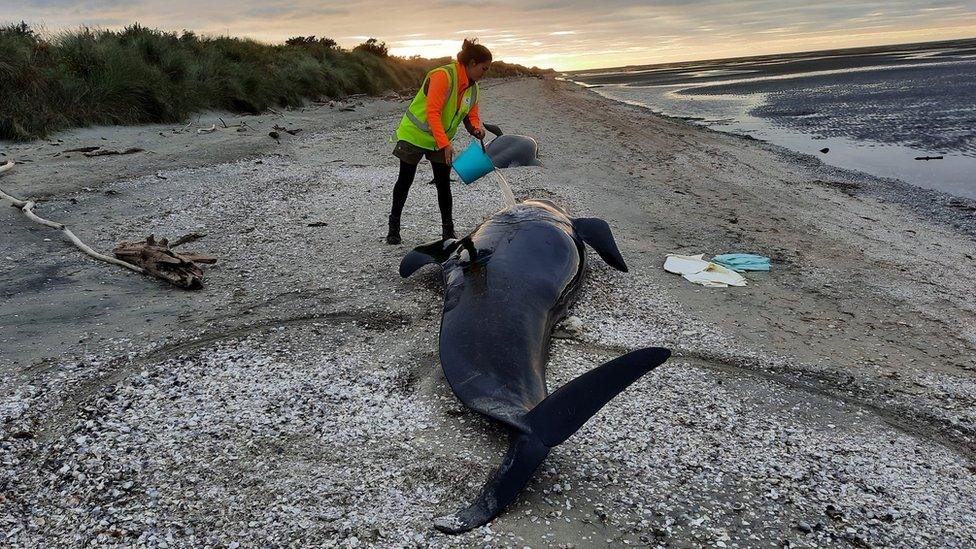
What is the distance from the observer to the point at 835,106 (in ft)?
72.8

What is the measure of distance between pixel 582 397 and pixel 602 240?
3.16 m

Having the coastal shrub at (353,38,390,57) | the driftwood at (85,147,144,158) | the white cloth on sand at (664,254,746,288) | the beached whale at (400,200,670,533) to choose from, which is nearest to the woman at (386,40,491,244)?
the beached whale at (400,200,670,533)

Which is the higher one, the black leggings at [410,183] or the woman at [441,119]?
the woman at [441,119]

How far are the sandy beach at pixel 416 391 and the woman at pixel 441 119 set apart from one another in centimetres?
69

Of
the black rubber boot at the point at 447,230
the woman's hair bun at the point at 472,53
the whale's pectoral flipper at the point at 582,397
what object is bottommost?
the whale's pectoral flipper at the point at 582,397

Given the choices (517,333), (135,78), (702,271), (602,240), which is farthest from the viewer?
(135,78)

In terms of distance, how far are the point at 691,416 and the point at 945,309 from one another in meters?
3.32

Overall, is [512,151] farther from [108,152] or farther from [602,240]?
[108,152]

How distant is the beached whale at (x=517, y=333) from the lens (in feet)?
9.79

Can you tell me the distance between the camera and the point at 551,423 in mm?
3018

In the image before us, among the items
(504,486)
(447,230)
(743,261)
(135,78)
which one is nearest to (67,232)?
(447,230)

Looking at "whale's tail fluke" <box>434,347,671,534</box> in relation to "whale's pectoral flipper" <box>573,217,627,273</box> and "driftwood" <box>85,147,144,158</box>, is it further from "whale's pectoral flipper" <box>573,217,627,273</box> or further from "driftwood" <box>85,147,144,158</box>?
"driftwood" <box>85,147,144,158</box>

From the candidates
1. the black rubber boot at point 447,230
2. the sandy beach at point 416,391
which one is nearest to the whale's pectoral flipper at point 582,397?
the sandy beach at point 416,391

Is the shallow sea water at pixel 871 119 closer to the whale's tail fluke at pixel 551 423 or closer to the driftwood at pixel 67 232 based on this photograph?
the whale's tail fluke at pixel 551 423
